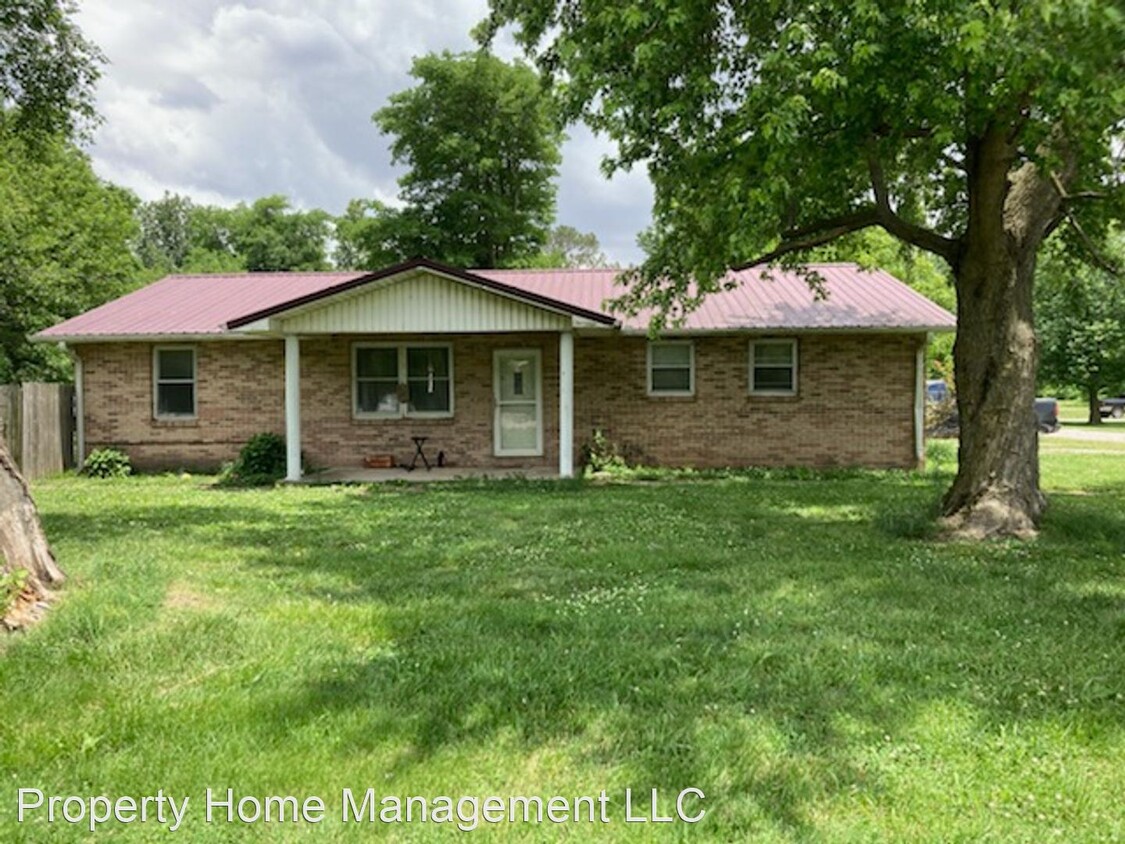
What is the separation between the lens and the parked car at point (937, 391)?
85.2 ft

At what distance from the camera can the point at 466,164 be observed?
34.8 metres

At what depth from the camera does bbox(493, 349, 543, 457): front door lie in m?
15.4

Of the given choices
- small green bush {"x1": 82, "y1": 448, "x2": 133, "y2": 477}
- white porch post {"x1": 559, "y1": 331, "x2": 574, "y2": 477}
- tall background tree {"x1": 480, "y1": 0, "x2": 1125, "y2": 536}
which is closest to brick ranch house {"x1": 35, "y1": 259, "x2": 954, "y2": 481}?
small green bush {"x1": 82, "y1": 448, "x2": 133, "y2": 477}

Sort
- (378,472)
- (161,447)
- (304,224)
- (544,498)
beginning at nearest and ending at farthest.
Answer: (544,498) → (378,472) → (161,447) → (304,224)

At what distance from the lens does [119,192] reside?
3691 centimetres

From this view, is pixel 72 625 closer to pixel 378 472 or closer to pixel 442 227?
pixel 378 472

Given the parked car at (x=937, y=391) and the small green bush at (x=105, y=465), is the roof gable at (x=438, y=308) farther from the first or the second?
the parked car at (x=937, y=391)

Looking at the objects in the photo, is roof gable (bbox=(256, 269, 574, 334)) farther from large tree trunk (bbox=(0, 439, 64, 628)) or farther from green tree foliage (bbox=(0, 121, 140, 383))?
green tree foliage (bbox=(0, 121, 140, 383))

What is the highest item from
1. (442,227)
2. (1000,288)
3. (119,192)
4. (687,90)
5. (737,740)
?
(119,192)

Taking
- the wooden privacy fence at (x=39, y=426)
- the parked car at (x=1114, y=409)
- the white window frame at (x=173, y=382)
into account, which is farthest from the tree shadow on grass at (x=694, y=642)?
the parked car at (x=1114, y=409)

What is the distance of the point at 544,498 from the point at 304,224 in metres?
45.3

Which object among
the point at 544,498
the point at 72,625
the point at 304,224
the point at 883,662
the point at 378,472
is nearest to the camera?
the point at 883,662

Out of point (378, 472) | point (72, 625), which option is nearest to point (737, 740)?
point (72, 625)

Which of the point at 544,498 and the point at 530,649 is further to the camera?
the point at 544,498
